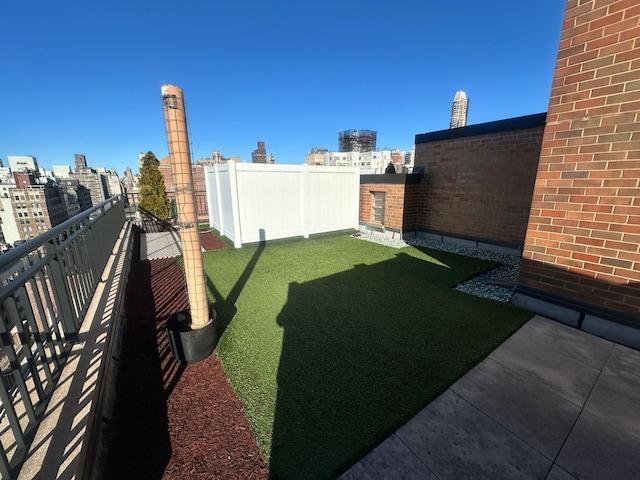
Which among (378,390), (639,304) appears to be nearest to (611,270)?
(639,304)

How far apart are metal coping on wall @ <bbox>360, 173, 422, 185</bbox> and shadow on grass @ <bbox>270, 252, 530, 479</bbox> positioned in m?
4.28

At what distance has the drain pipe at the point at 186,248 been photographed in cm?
251

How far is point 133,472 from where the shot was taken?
1.79 metres

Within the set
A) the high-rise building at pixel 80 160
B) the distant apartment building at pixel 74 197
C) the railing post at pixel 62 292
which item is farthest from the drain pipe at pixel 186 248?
the high-rise building at pixel 80 160

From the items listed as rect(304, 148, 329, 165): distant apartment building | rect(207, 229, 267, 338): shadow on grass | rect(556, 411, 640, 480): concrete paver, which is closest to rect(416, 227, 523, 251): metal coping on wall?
rect(556, 411, 640, 480): concrete paver

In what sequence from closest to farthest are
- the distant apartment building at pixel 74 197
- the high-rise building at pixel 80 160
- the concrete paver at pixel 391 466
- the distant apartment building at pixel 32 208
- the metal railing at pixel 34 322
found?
the metal railing at pixel 34 322 < the concrete paver at pixel 391 466 < the distant apartment building at pixel 32 208 < the distant apartment building at pixel 74 197 < the high-rise building at pixel 80 160

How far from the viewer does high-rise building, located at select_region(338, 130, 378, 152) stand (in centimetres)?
6775

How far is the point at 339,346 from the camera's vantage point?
3.17 metres

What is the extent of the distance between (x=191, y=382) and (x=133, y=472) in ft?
2.82

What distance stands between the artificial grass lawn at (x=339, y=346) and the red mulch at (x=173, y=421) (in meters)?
0.15

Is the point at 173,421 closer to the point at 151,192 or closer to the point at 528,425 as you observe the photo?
the point at 528,425

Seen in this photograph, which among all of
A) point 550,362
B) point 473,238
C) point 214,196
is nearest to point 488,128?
point 473,238

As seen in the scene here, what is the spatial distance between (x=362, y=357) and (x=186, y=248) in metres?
2.28

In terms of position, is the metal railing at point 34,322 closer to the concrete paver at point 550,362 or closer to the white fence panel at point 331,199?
the concrete paver at point 550,362
